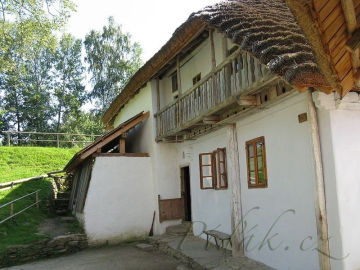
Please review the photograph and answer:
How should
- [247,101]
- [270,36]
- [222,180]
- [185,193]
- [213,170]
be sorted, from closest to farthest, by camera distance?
[270,36] → [247,101] → [222,180] → [213,170] → [185,193]

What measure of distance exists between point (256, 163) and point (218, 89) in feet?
6.04

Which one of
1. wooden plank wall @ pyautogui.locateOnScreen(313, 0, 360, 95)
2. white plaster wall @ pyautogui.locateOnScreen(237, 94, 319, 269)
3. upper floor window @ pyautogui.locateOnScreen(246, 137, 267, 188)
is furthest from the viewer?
upper floor window @ pyautogui.locateOnScreen(246, 137, 267, 188)

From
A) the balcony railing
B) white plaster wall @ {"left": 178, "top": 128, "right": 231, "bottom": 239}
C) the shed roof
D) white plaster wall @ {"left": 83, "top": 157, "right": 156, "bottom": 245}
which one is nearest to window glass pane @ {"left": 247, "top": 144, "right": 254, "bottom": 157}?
the balcony railing

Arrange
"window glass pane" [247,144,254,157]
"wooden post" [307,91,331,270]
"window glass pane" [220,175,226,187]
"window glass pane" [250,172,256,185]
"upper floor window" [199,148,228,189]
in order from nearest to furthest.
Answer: "wooden post" [307,91,331,270] → "window glass pane" [250,172,256,185] → "window glass pane" [247,144,254,157] → "window glass pane" [220,175,226,187] → "upper floor window" [199,148,228,189]

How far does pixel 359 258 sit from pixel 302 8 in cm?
448

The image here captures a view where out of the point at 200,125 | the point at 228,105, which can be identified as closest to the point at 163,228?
the point at 200,125

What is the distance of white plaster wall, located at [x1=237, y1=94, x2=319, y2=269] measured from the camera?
19.6 feet

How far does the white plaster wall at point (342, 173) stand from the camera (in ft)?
17.1

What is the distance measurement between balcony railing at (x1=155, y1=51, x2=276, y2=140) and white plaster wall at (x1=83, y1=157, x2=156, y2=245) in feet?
6.75

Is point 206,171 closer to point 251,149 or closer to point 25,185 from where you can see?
point 251,149

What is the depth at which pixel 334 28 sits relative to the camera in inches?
93.9

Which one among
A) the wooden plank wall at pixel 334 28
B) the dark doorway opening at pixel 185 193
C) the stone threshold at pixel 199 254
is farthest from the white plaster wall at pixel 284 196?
the dark doorway opening at pixel 185 193

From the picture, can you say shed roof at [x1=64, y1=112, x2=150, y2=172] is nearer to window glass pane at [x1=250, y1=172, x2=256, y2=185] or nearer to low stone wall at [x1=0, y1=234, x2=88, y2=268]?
low stone wall at [x1=0, y1=234, x2=88, y2=268]

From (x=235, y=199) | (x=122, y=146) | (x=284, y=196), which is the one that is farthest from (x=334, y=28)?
(x=122, y=146)
